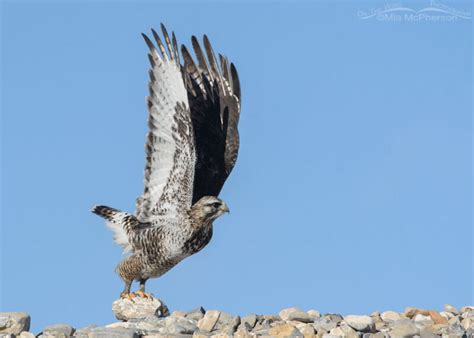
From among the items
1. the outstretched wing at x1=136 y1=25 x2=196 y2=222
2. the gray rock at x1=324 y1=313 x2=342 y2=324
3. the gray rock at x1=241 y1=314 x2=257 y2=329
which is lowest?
the gray rock at x1=241 y1=314 x2=257 y2=329

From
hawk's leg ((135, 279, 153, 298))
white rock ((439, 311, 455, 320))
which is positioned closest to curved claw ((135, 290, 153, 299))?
hawk's leg ((135, 279, 153, 298))

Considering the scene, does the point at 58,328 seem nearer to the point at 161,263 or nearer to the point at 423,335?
the point at 161,263

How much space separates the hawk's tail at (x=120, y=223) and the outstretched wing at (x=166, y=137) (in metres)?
0.43

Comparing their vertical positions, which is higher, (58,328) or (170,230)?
(170,230)

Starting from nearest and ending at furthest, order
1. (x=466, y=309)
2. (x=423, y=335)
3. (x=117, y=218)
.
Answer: (x=423, y=335) < (x=466, y=309) < (x=117, y=218)

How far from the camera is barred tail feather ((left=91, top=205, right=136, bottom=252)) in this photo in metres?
14.2

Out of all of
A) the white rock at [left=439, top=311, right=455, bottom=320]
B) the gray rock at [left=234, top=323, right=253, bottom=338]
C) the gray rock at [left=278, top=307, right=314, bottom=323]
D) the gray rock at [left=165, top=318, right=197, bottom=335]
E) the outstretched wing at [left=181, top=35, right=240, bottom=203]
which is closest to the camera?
the gray rock at [left=234, top=323, right=253, bottom=338]

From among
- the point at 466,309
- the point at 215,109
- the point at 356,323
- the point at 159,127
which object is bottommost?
the point at 356,323

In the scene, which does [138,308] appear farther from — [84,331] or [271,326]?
[271,326]

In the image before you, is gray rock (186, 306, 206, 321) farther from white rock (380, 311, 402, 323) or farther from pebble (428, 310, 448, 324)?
pebble (428, 310, 448, 324)

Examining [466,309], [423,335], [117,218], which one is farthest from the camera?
[117,218]

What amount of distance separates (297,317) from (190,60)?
4992mm

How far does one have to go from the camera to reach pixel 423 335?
38.9ft

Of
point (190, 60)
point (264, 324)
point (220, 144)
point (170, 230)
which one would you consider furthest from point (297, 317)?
point (190, 60)
